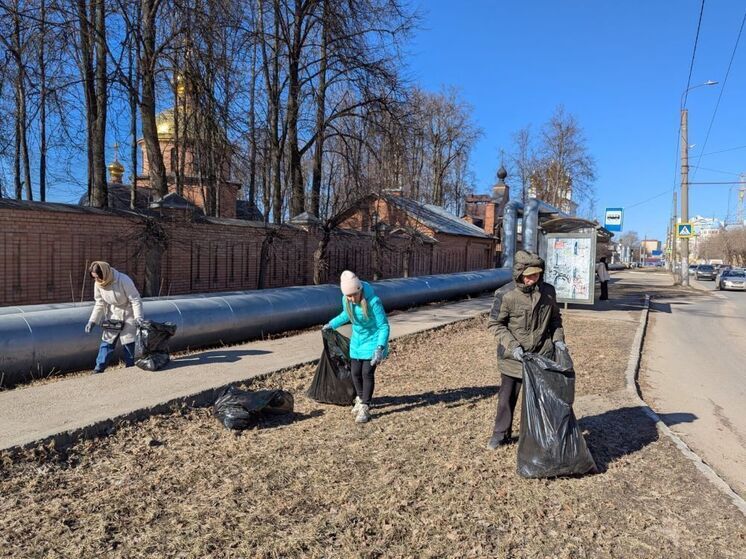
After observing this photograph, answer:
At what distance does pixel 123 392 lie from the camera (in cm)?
579

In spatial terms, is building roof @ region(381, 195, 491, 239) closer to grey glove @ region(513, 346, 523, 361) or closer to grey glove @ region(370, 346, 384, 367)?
grey glove @ region(370, 346, 384, 367)

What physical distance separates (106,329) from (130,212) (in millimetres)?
6001

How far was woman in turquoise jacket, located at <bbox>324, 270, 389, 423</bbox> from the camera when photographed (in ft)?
16.9

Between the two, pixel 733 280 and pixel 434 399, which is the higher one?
pixel 733 280

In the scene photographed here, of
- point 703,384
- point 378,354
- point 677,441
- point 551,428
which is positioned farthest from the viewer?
point 703,384

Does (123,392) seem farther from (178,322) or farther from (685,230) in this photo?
(685,230)

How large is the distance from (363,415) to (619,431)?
246 cm

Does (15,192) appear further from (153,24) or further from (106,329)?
(106,329)

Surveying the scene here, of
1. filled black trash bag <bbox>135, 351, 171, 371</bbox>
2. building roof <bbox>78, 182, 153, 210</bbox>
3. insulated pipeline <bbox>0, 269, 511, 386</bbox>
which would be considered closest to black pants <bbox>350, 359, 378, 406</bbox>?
filled black trash bag <bbox>135, 351, 171, 371</bbox>

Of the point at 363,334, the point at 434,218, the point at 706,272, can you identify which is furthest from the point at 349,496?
the point at 706,272

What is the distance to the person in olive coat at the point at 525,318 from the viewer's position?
4250 millimetres

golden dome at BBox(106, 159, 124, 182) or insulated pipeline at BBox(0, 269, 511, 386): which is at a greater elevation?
golden dome at BBox(106, 159, 124, 182)

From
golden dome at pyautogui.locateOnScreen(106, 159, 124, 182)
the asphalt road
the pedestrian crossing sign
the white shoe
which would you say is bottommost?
the asphalt road

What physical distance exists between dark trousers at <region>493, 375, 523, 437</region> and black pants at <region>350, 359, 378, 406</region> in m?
1.25
